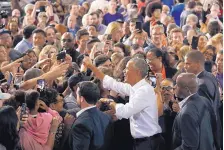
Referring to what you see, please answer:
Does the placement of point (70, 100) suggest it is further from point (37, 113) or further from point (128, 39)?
point (128, 39)

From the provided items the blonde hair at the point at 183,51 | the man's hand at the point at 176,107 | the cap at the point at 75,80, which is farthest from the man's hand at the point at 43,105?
the blonde hair at the point at 183,51

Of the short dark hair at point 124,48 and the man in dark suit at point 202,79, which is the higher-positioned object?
the man in dark suit at point 202,79

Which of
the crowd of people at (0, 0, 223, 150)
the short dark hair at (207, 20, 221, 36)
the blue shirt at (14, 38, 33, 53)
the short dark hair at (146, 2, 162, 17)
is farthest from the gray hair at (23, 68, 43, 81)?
the short dark hair at (146, 2, 162, 17)

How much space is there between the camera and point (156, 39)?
1264cm

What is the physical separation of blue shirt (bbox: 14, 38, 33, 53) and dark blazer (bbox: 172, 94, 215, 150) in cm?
554

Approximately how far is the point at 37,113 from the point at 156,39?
5.52 metres

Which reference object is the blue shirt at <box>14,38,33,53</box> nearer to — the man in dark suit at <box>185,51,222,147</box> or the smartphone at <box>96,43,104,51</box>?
the smartphone at <box>96,43,104,51</box>

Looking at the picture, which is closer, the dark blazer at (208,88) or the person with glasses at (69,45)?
the dark blazer at (208,88)

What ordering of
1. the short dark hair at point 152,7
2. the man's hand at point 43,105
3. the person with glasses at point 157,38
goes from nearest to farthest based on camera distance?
the man's hand at point 43,105 < the person with glasses at point 157,38 < the short dark hair at point 152,7

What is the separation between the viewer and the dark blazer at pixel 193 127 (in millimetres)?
7371

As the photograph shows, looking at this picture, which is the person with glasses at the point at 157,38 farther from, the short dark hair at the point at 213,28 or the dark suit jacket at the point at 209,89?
the dark suit jacket at the point at 209,89

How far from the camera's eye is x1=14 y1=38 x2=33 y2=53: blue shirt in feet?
41.6

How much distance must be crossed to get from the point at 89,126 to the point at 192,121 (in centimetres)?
102

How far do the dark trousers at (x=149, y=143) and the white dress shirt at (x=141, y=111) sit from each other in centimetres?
5
